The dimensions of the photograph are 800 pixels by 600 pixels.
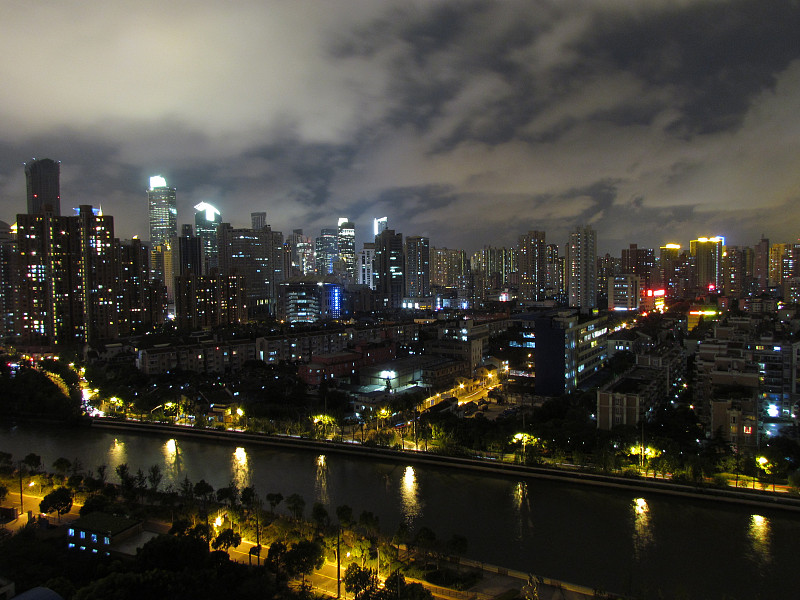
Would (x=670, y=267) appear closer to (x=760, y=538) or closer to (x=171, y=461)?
(x=760, y=538)

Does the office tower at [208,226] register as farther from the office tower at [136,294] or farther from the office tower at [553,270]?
the office tower at [553,270]

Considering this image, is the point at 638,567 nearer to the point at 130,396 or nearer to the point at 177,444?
the point at 177,444

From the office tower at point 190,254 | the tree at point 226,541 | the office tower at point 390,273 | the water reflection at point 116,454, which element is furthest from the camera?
the office tower at point 190,254

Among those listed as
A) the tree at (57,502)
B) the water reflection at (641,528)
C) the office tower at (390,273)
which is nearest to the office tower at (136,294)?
the office tower at (390,273)

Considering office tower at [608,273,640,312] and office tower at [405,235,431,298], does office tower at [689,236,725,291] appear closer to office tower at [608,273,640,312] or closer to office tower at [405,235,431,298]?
office tower at [608,273,640,312]

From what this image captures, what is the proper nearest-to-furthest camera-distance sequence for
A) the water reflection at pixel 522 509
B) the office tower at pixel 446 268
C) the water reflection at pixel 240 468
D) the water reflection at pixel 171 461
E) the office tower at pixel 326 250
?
the water reflection at pixel 522 509 < the water reflection at pixel 240 468 < the water reflection at pixel 171 461 < the office tower at pixel 446 268 < the office tower at pixel 326 250

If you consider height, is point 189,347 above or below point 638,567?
above

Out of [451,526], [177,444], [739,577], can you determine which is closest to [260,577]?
[451,526]
